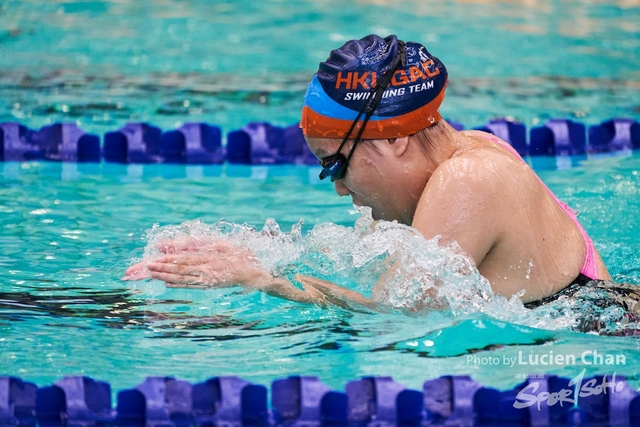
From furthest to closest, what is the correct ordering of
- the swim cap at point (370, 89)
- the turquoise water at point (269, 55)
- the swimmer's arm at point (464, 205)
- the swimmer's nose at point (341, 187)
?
the turquoise water at point (269, 55) → the swimmer's nose at point (341, 187) → the swim cap at point (370, 89) → the swimmer's arm at point (464, 205)

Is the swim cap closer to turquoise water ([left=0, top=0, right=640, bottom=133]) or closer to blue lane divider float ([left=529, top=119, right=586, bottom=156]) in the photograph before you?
blue lane divider float ([left=529, top=119, right=586, bottom=156])

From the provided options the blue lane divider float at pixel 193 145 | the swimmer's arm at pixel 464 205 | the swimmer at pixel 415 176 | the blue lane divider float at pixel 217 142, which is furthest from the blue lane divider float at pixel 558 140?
the swimmer's arm at pixel 464 205

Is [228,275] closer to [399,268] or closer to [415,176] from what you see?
[399,268]

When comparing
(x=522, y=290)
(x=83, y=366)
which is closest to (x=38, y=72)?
(x=83, y=366)

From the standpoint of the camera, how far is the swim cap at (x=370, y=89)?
2568 mm

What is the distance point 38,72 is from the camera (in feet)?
24.5

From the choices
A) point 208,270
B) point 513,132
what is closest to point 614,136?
point 513,132

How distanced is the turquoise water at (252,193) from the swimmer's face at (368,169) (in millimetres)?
146

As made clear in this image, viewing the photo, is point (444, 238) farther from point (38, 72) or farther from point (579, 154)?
point (38, 72)

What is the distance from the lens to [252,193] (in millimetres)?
5094

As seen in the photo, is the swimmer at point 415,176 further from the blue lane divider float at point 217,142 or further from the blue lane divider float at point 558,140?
the blue lane divider float at point 558,140

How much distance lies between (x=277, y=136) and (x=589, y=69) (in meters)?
3.38

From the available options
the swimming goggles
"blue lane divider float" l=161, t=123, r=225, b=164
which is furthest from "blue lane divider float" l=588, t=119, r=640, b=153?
the swimming goggles

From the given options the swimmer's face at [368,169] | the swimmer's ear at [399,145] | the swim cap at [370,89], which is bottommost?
the swimmer's face at [368,169]
